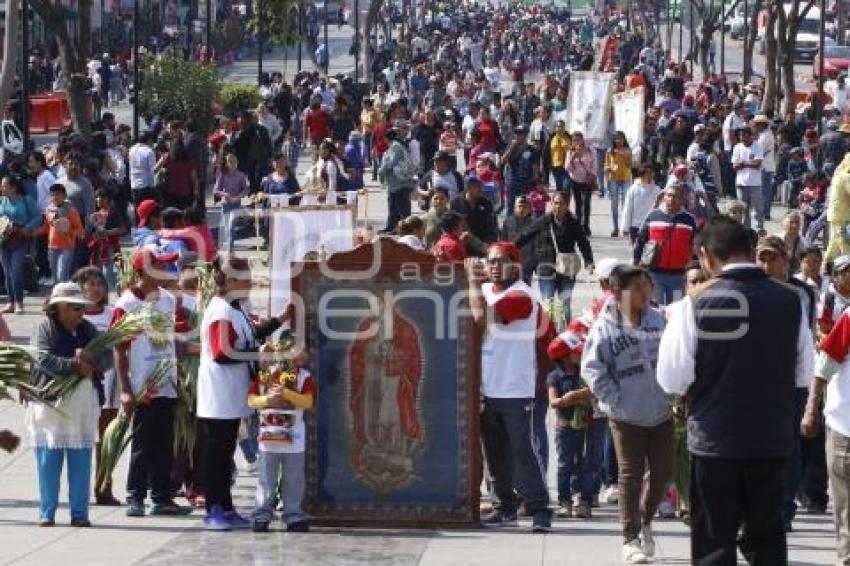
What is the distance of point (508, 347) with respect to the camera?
13930 millimetres

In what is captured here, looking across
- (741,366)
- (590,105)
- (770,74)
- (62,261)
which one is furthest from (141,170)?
(741,366)

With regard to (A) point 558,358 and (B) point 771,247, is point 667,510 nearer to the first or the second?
(A) point 558,358

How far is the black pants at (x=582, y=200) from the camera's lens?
1238 inches

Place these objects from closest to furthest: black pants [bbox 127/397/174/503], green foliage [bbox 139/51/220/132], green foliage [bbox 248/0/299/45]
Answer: black pants [bbox 127/397/174/503], green foliage [bbox 139/51/220/132], green foliage [bbox 248/0/299/45]

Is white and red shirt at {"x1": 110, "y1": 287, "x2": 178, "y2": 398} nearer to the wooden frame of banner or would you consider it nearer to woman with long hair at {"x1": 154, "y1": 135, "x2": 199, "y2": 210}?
the wooden frame of banner

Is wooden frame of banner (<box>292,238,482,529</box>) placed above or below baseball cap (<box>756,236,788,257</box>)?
below

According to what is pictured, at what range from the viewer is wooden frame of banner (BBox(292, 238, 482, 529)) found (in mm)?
13781

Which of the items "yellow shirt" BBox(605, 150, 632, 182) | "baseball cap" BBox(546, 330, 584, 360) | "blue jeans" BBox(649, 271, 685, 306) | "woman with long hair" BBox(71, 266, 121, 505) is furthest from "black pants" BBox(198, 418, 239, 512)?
"yellow shirt" BBox(605, 150, 632, 182)

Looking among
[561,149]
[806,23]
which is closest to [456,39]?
[806,23]

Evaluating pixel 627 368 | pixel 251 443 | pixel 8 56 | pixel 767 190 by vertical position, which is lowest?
pixel 767 190

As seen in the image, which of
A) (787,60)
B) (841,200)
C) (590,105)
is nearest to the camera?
(841,200)

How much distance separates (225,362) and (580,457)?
219 cm

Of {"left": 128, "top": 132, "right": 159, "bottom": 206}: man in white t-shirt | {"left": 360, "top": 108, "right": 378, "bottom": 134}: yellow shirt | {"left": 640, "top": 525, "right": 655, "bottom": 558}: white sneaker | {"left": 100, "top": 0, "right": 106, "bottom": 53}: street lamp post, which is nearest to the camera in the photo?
{"left": 640, "top": 525, "right": 655, "bottom": 558}: white sneaker

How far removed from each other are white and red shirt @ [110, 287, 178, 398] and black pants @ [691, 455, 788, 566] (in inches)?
188
